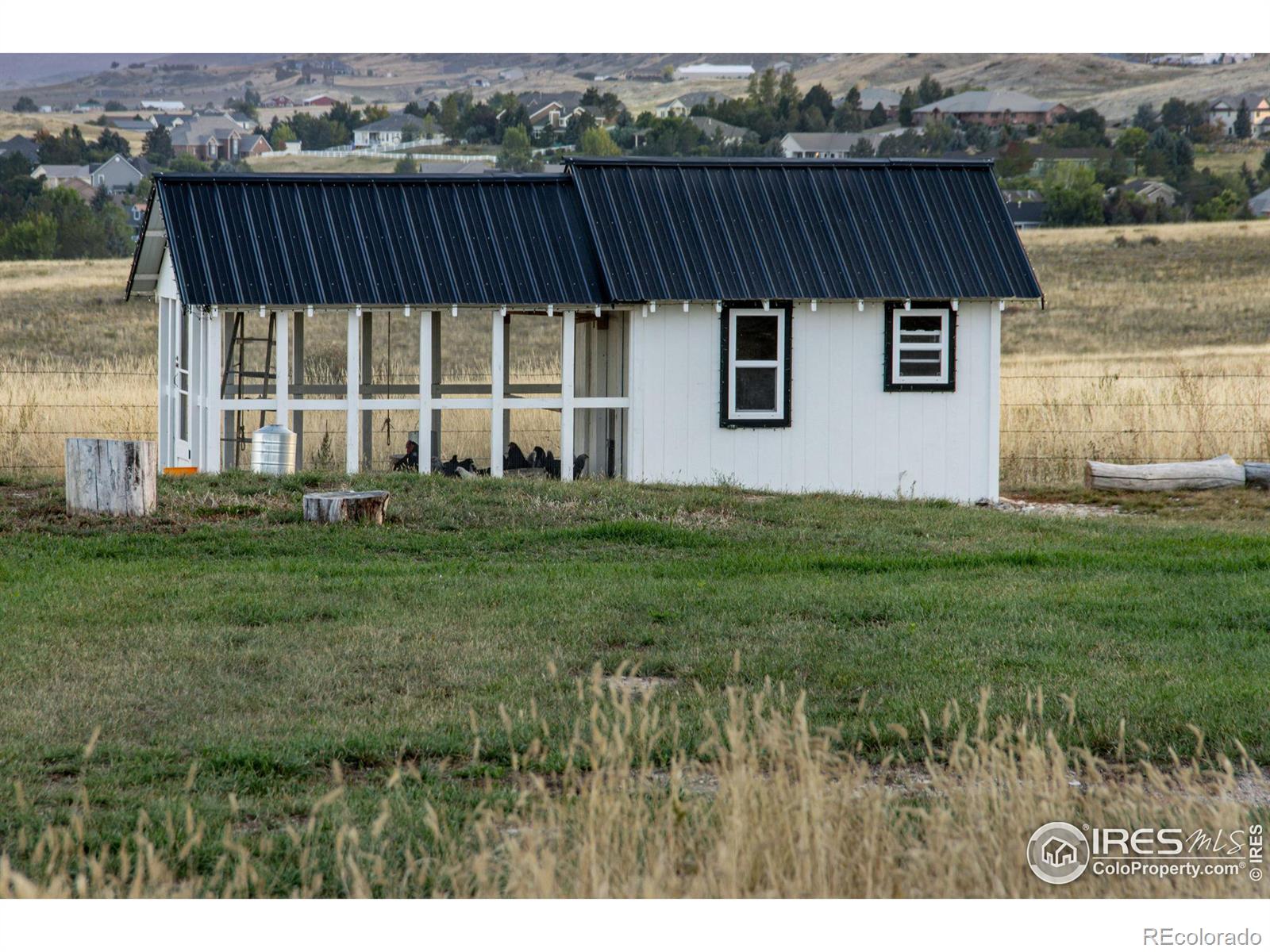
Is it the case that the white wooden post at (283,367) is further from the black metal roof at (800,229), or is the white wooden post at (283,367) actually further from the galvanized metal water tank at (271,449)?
the black metal roof at (800,229)

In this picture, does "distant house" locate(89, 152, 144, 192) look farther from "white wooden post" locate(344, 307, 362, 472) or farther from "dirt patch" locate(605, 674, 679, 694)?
"dirt patch" locate(605, 674, 679, 694)

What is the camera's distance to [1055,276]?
54344 mm

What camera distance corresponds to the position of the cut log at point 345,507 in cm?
1248

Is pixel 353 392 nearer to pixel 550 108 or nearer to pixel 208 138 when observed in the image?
pixel 550 108

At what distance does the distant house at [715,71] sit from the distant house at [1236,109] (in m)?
40.8

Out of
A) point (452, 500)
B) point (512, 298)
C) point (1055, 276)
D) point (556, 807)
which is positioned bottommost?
point (556, 807)

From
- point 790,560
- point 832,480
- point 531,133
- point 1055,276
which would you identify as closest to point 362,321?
point 832,480

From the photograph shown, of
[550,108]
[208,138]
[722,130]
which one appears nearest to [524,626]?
[722,130]

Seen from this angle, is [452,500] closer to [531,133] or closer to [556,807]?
[556,807]

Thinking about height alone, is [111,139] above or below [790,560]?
above

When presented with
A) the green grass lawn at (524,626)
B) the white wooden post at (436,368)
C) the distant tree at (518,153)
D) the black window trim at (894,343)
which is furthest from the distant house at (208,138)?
the green grass lawn at (524,626)

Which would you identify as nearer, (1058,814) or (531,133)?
(1058,814)

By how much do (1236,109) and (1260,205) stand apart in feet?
114

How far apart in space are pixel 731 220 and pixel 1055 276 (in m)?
40.0
